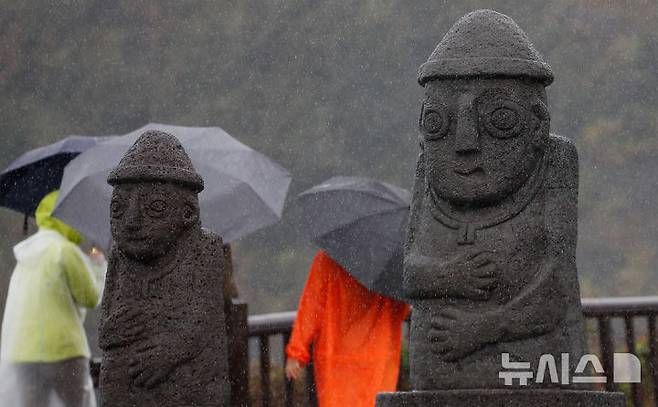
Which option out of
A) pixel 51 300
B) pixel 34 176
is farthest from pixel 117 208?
pixel 34 176

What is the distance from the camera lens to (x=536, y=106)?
4785 mm

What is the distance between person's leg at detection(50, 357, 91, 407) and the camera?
24.2ft

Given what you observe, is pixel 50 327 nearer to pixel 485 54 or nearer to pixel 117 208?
pixel 117 208

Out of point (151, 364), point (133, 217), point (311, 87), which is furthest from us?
point (311, 87)

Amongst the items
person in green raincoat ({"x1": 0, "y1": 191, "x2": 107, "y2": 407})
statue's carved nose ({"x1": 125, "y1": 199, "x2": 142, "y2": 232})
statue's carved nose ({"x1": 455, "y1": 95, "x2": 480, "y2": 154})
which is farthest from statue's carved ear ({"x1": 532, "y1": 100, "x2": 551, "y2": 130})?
person in green raincoat ({"x1": 0, "y1": 191, "x2": 107, "y2": 407})

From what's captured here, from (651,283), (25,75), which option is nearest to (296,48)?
(25,75)

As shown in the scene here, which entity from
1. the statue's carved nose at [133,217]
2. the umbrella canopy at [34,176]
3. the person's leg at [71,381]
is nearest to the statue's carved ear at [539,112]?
the statue's carved nose at [133,217]

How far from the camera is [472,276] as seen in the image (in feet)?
15.3

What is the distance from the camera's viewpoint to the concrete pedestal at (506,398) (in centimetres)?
447

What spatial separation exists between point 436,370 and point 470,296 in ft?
1.00

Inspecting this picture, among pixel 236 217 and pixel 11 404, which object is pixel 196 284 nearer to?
pixel 236 217

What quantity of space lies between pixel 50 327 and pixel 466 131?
3545mm

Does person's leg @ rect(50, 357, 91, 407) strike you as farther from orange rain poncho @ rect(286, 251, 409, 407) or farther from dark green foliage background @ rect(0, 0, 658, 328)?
dark green foliage background @ rect(0, 0, 658, 328)

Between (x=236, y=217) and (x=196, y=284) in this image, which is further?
(x=236, y=217)
